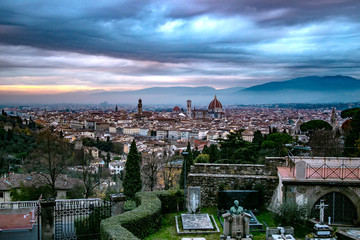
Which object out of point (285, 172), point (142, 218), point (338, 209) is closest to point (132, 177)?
point (142, 218)

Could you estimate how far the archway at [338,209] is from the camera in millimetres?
8047

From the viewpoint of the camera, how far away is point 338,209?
8.12 m

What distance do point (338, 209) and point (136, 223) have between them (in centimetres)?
508

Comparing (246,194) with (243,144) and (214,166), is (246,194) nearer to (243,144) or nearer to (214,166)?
(214,166)

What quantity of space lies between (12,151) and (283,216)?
1546 inches

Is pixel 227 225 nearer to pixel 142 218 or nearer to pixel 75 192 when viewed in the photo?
pixel 142 218

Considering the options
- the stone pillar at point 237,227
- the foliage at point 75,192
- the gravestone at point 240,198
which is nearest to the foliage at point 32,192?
the foliage at point 75,192

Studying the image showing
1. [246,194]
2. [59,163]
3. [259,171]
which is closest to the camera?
[246,194]

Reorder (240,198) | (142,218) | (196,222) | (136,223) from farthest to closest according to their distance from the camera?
(240,198)
(196,222)
(142,218)
(136,223)

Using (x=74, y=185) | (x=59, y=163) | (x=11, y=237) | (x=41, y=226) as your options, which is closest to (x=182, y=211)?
(x=41, y=226)

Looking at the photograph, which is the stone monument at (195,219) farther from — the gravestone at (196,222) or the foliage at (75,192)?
the foliage at (75,192)

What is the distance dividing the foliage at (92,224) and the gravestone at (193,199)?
2175mm

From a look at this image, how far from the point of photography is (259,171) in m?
10.0

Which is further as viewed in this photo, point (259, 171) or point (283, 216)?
point (259, 171)
